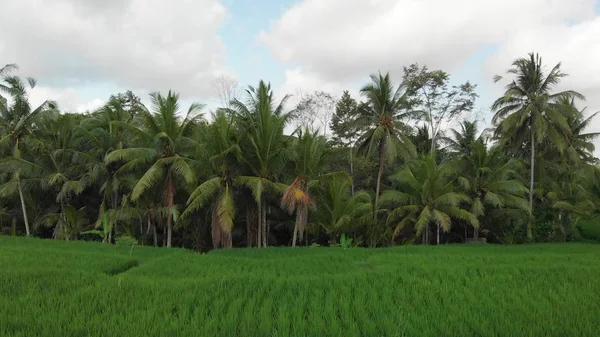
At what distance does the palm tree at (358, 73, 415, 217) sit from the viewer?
2289 centimetres

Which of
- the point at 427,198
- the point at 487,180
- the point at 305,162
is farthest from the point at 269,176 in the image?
the point at 487,180

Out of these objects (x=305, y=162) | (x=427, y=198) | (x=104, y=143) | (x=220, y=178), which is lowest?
(x=427, y=198)

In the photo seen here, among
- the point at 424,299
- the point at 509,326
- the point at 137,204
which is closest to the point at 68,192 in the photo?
the point at 137,204

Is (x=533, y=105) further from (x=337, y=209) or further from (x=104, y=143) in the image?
(x=104, y=143)

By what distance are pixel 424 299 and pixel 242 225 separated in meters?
15.3

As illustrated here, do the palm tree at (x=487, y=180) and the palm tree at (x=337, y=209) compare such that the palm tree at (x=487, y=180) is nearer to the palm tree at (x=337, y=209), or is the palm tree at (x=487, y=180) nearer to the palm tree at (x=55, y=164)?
the palm tree at (x=337, y=209)

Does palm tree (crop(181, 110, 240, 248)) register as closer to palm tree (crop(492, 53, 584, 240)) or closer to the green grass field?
the green grass field

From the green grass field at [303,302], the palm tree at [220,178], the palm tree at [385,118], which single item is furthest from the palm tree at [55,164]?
the palm tree at [385,118]

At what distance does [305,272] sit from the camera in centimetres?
1002

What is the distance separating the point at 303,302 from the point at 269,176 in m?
11.2

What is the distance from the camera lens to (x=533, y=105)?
2288 centimetres

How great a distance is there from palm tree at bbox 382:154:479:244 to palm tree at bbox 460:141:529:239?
134 cm

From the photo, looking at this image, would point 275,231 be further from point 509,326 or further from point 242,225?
point 509,326

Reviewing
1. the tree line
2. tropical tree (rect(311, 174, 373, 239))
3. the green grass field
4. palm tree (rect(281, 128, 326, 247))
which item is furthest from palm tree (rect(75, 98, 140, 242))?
the green grass field
